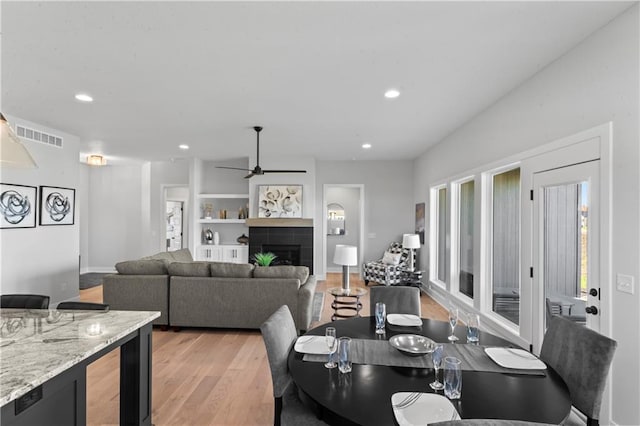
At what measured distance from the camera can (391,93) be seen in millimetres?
3412

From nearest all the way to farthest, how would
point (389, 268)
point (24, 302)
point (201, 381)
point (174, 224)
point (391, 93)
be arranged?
point (24, 302) → point (201, 381) → point (391, 93) → point (389, 268) → point (174, 224)

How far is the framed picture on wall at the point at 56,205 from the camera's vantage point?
4680mm

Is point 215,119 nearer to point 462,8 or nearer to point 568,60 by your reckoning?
point 462,8

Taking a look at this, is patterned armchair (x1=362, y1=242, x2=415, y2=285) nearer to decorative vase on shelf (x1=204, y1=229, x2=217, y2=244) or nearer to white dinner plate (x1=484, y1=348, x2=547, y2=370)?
decorative vase on shelf (x1=204, y1=229, x2=217, y2=244)

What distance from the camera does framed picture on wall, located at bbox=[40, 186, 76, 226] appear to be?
4.68 m

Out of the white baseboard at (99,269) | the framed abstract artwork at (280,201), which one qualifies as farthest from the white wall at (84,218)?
the framed abstract artwork at (280,201)

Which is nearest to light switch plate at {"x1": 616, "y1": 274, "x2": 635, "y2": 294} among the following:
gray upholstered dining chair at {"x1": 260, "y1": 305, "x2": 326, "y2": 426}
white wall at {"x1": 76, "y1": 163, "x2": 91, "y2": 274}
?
gray upholstered dining chair at {"x1": 260, "y1": 305, "x2": 326, "y2": 426}

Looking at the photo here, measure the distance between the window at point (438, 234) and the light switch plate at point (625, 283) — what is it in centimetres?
383

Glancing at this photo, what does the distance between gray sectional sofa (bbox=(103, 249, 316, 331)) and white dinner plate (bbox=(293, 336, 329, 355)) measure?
2025 millimetres

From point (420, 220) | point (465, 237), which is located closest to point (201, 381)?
point (465, 237)

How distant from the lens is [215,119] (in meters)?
4.43

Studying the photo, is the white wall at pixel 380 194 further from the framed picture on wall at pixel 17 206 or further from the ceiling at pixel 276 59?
the framed picture on wall at pixel 17 206

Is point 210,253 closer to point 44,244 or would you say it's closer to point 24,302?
point 44,244

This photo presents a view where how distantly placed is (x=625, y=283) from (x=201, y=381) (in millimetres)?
3230
